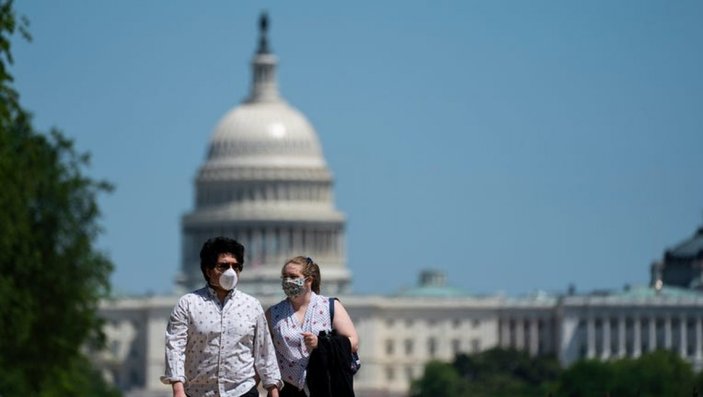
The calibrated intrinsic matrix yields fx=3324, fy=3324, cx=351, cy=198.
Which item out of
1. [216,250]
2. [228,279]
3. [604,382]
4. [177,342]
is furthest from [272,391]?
[604,382]

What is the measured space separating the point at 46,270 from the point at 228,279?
55.0m

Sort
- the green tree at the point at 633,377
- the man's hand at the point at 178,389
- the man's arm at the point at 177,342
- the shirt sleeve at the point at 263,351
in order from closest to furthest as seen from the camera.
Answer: the man's hand at the point at 178,389 < the man's arm at the point at 177,342 < the shirt sleeve at the point at 263,351 < the green tree at the point at 633,377

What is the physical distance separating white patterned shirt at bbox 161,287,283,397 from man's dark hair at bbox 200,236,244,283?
9.1 inches

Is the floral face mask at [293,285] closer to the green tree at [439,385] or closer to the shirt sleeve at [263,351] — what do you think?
the shirt sleeve at [263,351]

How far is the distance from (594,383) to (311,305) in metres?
111

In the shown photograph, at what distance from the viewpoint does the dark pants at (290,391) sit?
96.7ft

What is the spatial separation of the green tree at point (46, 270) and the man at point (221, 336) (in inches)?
1301

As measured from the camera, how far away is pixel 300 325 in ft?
97.0

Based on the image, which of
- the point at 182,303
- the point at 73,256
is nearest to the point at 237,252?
the point at 182,303

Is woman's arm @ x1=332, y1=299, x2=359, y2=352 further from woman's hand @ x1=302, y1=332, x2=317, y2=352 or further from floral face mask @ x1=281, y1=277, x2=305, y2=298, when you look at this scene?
floral face mask @ x1=281, y1=277, x2=305, y2=298

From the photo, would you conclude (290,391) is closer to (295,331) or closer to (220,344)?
(295,331)

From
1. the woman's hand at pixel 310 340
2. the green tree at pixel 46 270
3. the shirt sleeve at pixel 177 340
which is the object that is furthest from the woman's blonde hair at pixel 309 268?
the green tree at pixel 46 270

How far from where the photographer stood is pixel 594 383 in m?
140

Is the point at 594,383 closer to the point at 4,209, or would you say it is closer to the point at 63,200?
the point at 63,200
